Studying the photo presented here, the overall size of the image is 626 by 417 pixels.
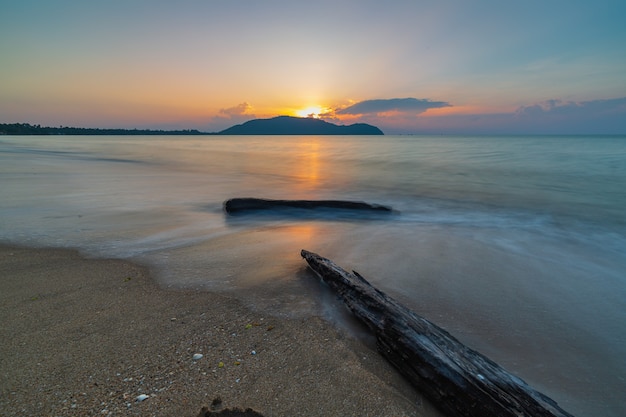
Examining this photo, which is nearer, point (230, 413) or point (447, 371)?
point (230, 413)

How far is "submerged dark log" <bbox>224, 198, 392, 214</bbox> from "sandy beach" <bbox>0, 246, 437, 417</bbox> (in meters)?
5.66

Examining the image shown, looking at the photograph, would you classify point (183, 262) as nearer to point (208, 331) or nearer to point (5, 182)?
point (208, 331)

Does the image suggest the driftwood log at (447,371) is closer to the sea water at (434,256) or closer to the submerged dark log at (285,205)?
the sea water at (434,256)

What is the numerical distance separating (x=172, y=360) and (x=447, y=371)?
8.21ft

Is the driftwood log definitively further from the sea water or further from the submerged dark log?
the submerged dark log

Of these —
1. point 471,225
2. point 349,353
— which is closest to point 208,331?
point 349,353

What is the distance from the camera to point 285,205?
10.5m

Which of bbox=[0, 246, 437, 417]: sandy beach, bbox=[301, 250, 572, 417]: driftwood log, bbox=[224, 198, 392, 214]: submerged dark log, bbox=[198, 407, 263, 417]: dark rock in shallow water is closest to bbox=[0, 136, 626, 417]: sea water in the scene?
bbox=[224, 198, 392, 214]: submerged dark log

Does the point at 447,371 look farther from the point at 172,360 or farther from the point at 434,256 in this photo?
the point at 434,256

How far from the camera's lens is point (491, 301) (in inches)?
198

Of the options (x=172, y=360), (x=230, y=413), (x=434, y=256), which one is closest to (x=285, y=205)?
(x=434, y=256)

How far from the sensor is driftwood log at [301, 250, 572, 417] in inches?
99.3

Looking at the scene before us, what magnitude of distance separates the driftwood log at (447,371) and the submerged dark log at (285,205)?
6852 millimetres

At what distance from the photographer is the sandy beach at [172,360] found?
2676 millimetres
